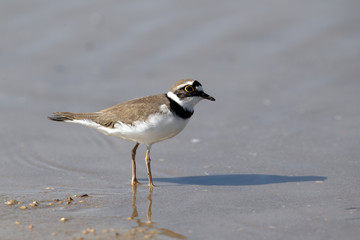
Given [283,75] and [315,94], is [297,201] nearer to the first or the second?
[315,94]

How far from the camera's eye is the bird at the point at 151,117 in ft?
19.7

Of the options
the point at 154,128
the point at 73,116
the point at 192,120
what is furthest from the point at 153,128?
the point at 192,120

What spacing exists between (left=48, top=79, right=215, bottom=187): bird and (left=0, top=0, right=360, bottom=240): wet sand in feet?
1.82

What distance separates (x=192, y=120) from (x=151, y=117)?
7.50 feet

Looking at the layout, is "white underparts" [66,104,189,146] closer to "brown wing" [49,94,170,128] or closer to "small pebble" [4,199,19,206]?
"brown wing" [49,94,170,128]

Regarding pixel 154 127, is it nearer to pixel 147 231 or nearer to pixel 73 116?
pixel 73 116

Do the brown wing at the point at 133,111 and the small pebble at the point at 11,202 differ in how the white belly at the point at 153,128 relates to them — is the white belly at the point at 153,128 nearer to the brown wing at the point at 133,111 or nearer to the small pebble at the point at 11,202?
the brown wing at the point at 133,111

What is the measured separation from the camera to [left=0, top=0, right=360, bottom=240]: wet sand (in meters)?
5.15

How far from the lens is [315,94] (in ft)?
28.5

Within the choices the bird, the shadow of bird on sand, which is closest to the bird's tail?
the bird

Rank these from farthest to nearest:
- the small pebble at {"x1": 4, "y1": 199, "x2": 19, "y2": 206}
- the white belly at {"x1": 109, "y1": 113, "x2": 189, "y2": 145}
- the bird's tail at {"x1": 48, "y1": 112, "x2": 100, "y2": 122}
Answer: the bird's tail at {"x1": 48, "y1": 112, "x2": 100, "y2": 122} < the white belly at {"x1": 109, "y1": 113, "x2": 189, "y2": 145} < the small pebble at {"x1": 4, "y1": 199, "x2": 19, "y2": 206}

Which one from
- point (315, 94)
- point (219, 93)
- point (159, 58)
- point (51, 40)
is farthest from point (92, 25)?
point (315, 94)

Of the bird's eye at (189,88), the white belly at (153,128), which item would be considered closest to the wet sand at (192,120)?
the white belly at (153,128)

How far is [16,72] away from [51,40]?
3.60 feet
